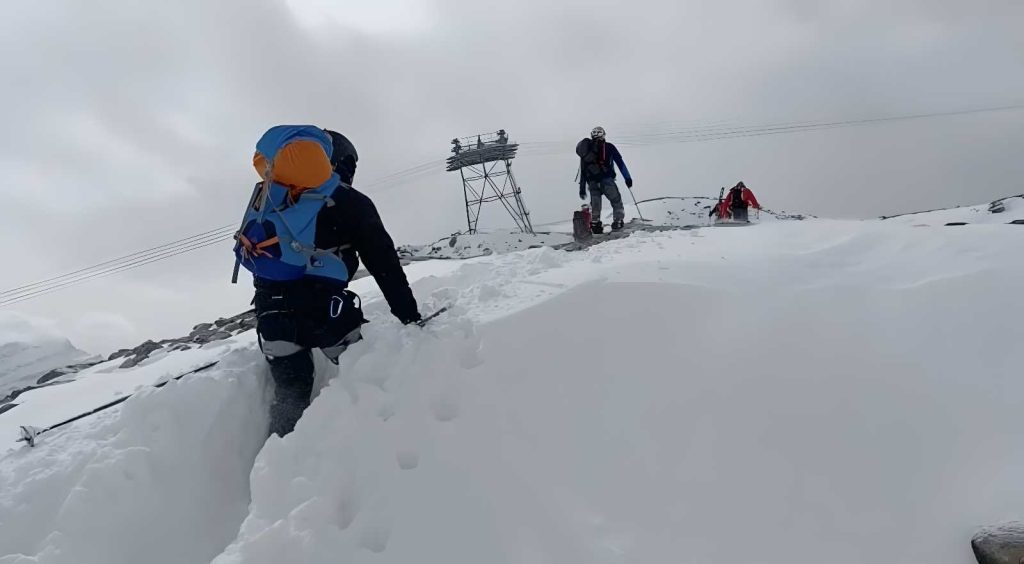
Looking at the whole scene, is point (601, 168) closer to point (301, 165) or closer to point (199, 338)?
point (199, 338)

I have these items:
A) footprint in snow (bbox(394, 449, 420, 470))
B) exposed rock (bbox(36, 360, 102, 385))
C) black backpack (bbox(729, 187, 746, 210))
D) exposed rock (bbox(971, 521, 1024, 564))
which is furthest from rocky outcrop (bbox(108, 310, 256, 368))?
black backpack (bbox(729, 187, 746, 210))

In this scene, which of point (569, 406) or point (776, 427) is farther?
point (569, 406)

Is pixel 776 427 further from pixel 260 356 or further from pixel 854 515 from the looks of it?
pixel 260 356

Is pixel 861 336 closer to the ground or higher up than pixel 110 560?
higher up

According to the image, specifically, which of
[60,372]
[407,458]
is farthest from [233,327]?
[407,458]

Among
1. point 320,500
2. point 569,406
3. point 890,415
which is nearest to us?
point 320,500

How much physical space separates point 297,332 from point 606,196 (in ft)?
28.2

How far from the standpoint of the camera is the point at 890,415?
3123mm

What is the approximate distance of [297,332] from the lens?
13.9 feet

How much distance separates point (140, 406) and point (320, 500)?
216 centimetres

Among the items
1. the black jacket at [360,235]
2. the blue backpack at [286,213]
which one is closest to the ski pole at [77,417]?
the black jacket at [360,235]

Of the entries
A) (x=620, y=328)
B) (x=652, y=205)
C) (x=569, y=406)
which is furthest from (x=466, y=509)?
(x=652, y=205)

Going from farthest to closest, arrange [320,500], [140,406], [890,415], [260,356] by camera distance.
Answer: [260,356] → [140,406] → [890,415] → [320,500]

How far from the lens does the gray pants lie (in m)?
11.6
